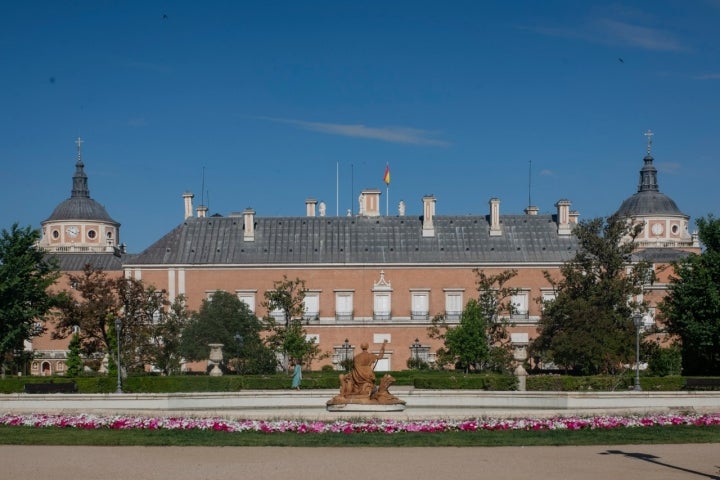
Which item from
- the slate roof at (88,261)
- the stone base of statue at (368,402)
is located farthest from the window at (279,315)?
the stone base of statue at (368,402)

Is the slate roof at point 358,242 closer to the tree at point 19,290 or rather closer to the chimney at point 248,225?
the chimney at point 248,225

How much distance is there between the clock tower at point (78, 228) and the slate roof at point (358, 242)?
30.4 m

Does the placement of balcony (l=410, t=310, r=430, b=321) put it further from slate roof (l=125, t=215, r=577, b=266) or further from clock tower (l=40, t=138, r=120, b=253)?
clock tower (l=40, t=138, r=120, b=253)

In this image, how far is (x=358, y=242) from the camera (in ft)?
196

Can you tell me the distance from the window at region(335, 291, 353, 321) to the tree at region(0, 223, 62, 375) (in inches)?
673

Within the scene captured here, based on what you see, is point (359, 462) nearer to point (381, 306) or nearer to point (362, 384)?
point (362, 384)

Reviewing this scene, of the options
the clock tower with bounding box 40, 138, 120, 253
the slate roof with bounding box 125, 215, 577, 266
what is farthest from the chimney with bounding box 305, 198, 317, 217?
the clock tower with bounding box 40, 138, 120, 253

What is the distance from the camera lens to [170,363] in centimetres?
4650

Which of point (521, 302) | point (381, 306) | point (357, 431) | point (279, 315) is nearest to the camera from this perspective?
point (357, 431)

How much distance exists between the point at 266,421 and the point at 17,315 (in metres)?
25.6

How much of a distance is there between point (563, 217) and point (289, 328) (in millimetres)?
18974

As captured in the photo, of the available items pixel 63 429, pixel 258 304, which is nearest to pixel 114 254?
pixel 258 304

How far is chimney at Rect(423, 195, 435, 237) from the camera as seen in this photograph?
60.2 meters

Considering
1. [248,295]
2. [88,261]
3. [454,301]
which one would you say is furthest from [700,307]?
[88,261]
